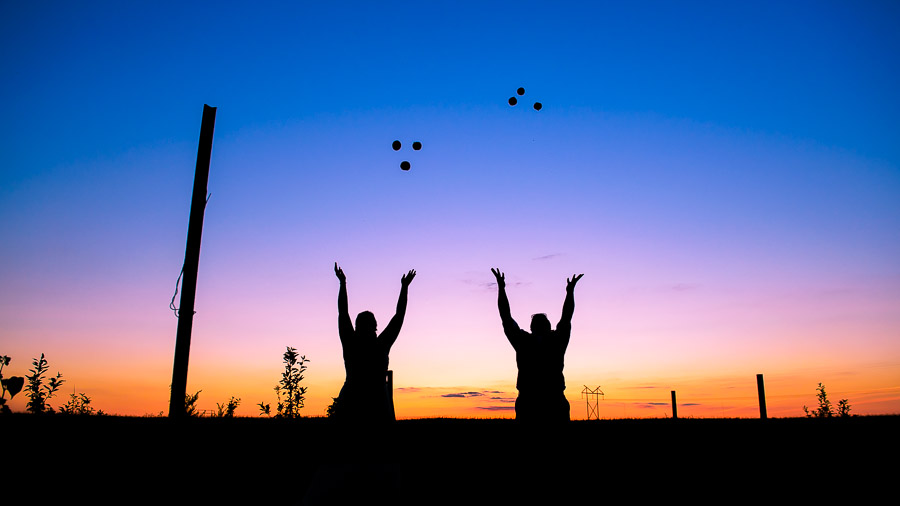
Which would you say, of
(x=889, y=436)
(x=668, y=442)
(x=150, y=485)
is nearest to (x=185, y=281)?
(x=150, y=485)

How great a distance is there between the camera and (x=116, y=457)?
27.8ft

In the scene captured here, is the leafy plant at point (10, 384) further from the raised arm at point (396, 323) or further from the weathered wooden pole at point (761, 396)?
the weathered wooden pole at point (761, 396)

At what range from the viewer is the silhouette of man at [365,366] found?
5633 mm

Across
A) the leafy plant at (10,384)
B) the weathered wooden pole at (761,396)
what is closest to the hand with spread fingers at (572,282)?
the leafy plant at (10,384)

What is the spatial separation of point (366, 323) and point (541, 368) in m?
2.08

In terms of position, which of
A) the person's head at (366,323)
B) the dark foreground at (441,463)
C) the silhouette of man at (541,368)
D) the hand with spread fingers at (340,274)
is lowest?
the dark foreground at (441,463)

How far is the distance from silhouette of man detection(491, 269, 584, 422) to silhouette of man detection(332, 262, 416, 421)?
1498 mm

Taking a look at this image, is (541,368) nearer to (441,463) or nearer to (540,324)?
(540,324)

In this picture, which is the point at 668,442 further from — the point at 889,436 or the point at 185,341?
the point at 185,341

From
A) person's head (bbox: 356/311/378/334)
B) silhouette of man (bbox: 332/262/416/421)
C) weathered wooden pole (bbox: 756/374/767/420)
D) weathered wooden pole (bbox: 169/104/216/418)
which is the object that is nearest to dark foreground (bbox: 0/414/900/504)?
silhouette of man (bbox: 332/262/416/421)

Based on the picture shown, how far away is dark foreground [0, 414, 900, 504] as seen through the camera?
604 cm

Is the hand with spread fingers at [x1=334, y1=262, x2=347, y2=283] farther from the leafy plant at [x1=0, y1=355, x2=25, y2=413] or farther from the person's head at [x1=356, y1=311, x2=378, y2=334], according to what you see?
the leafy plant at [x1=0, y1=355, x2=25, y2=413]

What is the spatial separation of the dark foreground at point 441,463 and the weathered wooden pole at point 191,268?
509mm

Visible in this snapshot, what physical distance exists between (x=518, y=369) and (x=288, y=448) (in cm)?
542
